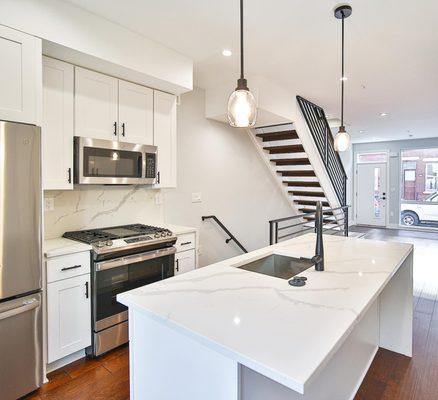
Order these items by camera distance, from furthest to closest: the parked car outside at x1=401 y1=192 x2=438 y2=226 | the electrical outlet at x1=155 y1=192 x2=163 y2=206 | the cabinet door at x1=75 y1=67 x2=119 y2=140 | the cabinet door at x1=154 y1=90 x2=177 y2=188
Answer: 1. the parked car outside at x1=401 y1=192 x2=438 y2=226
2. the electrical outlet at x1=155 y1=192 x2=163 y2=206
3. the cabinet door at x1=154 y1=90 x2=177 y2=188
4. the cabinet door at x1=75 y1=67 x2=119 y2=140

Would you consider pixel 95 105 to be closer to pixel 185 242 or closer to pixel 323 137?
pixel 185 242

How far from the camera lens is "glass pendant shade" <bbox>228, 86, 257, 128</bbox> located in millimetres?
1715

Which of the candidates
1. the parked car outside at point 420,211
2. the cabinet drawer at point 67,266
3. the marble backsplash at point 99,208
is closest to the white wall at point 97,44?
the marble backsplash at point 99,208

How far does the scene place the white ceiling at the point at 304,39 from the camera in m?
2.22

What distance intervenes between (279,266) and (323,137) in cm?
362

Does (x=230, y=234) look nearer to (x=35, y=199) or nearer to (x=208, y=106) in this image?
(x=208, y=106)

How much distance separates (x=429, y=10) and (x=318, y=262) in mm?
2059

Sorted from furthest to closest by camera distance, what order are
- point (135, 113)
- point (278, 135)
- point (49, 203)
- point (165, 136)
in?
point (278, 135), point (165, 136), point (135, 113), point (49, 203)

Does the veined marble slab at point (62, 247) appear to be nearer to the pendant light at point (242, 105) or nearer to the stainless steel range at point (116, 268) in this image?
the stainless steel range at point (116, 268)

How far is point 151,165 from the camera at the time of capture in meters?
3.04

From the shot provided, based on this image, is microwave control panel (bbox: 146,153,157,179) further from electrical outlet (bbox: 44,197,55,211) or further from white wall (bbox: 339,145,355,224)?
white wall (bbox: 339,145,355,224)

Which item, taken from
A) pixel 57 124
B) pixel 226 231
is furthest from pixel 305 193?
pixel 57 124

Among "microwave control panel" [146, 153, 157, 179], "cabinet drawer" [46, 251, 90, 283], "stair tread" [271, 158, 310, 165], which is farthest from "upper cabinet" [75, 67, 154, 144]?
"stair tread" [271, 158, 310, 165]

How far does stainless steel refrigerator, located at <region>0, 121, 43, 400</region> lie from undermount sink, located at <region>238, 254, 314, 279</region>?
56.1 inches
